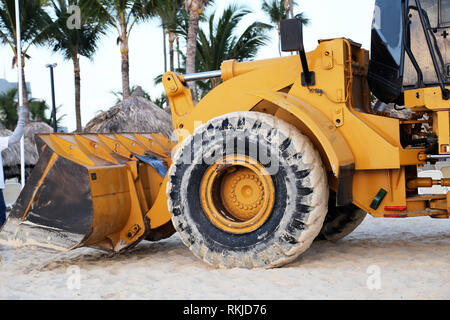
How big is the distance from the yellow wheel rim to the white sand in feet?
1.55

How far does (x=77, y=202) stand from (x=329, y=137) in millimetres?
2450

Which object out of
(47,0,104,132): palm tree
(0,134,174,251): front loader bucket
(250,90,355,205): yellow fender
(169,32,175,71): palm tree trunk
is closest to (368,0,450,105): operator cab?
(250,90,355,205): yellow fender

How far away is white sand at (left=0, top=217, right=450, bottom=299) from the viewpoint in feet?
14.4

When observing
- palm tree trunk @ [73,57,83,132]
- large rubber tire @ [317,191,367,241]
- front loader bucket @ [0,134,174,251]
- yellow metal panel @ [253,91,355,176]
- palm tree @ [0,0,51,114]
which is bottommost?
large rubber tire @ [317,191,367,241]

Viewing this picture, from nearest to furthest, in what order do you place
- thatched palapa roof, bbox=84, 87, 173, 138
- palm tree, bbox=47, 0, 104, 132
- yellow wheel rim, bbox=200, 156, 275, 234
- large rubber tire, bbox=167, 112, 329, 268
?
1. large rubber tire, bbox=167, 112, 329, 268
2. yellow wheel rim, bbox=200, 156, 275, 234
3. thatched palapa roof, bbox=84, 87, 173, 138
4. palm tree, bbox=47, 0, 104, 132

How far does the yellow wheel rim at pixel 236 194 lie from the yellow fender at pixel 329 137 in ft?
1.93

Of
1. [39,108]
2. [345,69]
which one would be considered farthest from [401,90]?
[39,108]

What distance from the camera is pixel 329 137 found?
4.97m

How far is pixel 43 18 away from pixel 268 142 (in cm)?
2505

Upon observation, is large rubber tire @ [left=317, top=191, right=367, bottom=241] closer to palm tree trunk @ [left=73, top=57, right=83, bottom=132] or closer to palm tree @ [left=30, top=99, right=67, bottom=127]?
palm tree trunk @ [left=73, top=57, right=83, bottom=132]

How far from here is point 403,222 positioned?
838 centimetres

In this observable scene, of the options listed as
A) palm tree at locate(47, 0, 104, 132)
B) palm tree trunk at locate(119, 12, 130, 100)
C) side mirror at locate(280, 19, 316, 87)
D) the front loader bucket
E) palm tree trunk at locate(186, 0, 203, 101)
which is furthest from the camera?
palm tree at locate(47, 0, 104, 132)

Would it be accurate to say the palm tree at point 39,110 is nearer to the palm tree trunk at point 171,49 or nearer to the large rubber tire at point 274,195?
the palm tree trunk at point 171,49

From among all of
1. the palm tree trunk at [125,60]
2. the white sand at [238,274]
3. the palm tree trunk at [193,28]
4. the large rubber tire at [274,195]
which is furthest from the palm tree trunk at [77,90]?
the large rubber tire at [274,195]
